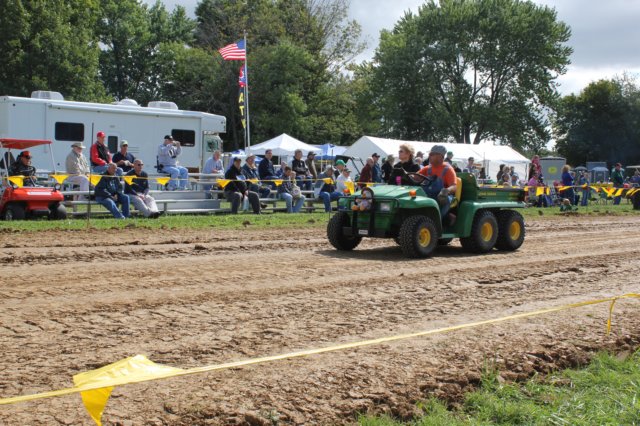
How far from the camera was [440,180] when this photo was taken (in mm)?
11125

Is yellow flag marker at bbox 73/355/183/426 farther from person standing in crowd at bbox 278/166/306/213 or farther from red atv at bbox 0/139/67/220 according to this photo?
person standing in crowd at bbox 278/166/306/213

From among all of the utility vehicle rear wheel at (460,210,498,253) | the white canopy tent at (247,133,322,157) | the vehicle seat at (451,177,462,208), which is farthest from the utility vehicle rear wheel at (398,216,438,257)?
the white canopy tent at (247,133,322,157)

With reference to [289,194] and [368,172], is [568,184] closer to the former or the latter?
[368,172]

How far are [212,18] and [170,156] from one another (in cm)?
3782

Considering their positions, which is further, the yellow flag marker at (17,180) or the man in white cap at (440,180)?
the yellow flag marker at (17,180)

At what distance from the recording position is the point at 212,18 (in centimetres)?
5472

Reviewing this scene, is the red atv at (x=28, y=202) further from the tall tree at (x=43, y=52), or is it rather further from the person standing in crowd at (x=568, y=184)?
the tall tree at (x=43, y=52)

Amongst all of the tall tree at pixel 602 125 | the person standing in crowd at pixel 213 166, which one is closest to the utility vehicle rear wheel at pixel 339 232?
the person standing in crowd at pixel 213 166

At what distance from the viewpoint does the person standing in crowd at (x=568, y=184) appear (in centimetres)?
2628

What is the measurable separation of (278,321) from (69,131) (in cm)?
1667

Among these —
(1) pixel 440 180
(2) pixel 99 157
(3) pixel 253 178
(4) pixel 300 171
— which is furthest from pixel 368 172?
(1) pixel 440 180

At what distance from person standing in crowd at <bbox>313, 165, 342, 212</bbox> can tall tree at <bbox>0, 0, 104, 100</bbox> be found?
22.5 meters

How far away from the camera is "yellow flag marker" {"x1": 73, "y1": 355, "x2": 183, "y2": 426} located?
350 cm

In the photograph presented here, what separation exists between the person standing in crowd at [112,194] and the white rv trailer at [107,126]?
10.9ft
